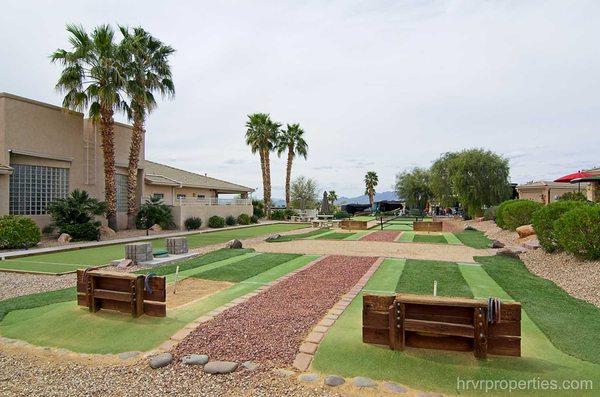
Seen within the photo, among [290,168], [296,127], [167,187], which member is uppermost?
[296,127]

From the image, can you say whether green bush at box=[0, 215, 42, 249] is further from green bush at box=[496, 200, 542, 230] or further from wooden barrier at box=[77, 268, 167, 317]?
green bush at box=[496, 200, 542, 230]

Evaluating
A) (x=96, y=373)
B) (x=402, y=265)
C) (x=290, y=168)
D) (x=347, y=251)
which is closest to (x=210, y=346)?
(x=96, y=373)

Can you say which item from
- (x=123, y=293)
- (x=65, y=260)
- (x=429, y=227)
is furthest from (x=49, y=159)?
(x=429, y=227)

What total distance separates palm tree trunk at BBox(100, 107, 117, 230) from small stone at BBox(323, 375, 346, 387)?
65.6 feet

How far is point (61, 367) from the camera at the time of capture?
4660 millimetres

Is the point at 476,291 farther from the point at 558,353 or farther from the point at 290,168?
the point at 290,168

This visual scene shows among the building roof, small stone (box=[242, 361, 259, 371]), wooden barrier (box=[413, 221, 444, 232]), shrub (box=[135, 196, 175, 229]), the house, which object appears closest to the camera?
small stone (box=[242, 361, 259, 371])

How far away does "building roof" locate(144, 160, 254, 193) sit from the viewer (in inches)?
1118

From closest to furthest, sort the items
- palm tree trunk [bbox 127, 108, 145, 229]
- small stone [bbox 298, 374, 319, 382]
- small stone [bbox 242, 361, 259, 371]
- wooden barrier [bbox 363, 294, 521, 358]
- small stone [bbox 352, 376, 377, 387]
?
small stone [bbox 352, 376, 377, 387], small stone [bbox 298, 374, 319, 382], wooden barrier [bbox 363, 294, 521, 358], small stone [bbox 242, 361, 259, 371], palm tree trunk [bbox 127, 108, 145, 229]

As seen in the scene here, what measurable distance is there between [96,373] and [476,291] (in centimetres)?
664

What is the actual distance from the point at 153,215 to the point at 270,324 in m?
20.0

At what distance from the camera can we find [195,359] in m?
4.56

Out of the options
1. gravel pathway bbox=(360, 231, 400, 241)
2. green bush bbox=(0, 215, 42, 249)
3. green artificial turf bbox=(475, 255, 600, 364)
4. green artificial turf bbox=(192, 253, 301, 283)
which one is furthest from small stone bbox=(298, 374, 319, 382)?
green bush bbox=(0, 215, 42, 249)

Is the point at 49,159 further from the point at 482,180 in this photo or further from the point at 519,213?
the point at 482,180
